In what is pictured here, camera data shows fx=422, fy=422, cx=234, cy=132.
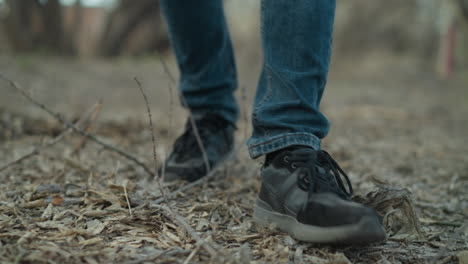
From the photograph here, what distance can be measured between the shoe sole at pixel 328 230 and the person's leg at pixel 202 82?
387 millimetres

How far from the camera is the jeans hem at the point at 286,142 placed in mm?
955

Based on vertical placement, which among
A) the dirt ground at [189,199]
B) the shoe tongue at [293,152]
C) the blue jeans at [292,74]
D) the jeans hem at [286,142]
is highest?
the blue jeans at [292,74]

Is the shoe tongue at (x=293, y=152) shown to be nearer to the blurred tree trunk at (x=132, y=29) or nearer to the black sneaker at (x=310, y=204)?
the black sneaker at (x=310, y=204)

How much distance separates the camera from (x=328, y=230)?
32.8 inches

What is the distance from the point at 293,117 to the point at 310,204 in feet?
0.67

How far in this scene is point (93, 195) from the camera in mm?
1130

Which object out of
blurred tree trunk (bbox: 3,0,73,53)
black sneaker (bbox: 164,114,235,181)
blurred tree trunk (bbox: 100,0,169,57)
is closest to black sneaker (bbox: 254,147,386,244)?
black sneaker (bbox: 164,114,235,181)

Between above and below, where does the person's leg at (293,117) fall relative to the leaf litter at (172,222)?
above

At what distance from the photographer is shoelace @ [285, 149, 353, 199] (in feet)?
2.93

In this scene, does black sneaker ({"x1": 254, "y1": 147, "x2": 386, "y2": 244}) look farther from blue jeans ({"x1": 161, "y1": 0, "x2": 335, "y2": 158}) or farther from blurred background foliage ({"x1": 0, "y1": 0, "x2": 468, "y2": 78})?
blurred background foliage ({"x1": 0, "y1": 0, "x2": 468, "y2": 78})

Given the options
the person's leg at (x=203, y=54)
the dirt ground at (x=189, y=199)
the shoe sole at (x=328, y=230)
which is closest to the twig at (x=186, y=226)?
the dirt ground at (x=189, y=199)

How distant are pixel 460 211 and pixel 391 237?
0.41 m

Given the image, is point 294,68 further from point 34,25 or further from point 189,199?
point 34,25

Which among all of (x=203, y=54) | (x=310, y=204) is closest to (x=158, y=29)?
(x=203, y=54)
